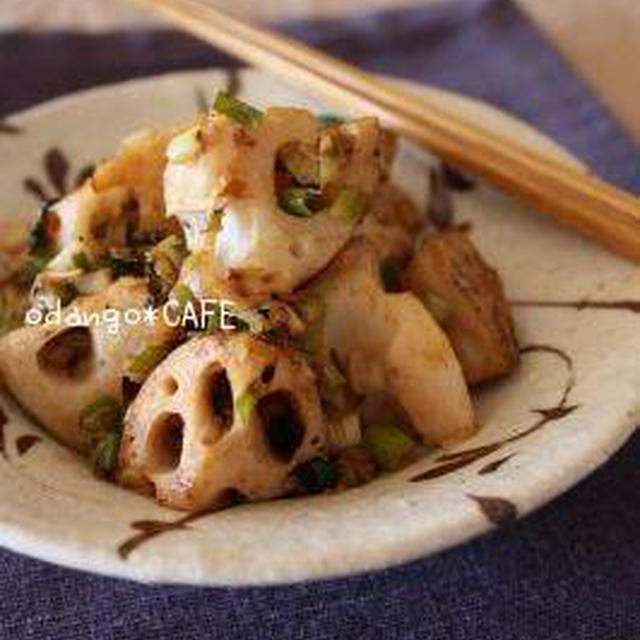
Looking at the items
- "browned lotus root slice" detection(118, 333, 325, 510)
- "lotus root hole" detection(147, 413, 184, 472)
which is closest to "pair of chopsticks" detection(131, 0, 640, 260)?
"browned lotus root slice" detection(118, 333, 325, 510)

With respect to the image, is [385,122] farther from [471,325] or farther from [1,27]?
[1,27]

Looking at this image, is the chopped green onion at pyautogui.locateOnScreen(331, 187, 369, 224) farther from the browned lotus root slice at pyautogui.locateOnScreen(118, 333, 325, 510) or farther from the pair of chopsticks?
the pair of chopsticks

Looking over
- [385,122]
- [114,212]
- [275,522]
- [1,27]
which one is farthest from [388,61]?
[275,522]

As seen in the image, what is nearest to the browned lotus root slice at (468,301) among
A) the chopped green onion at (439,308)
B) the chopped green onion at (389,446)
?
the chopped green onion at (439,308)

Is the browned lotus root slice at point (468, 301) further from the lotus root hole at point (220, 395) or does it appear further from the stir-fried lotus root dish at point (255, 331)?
the lotus root hole at point (220, 395)

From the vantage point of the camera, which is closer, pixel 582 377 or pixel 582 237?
pixel 582 377
